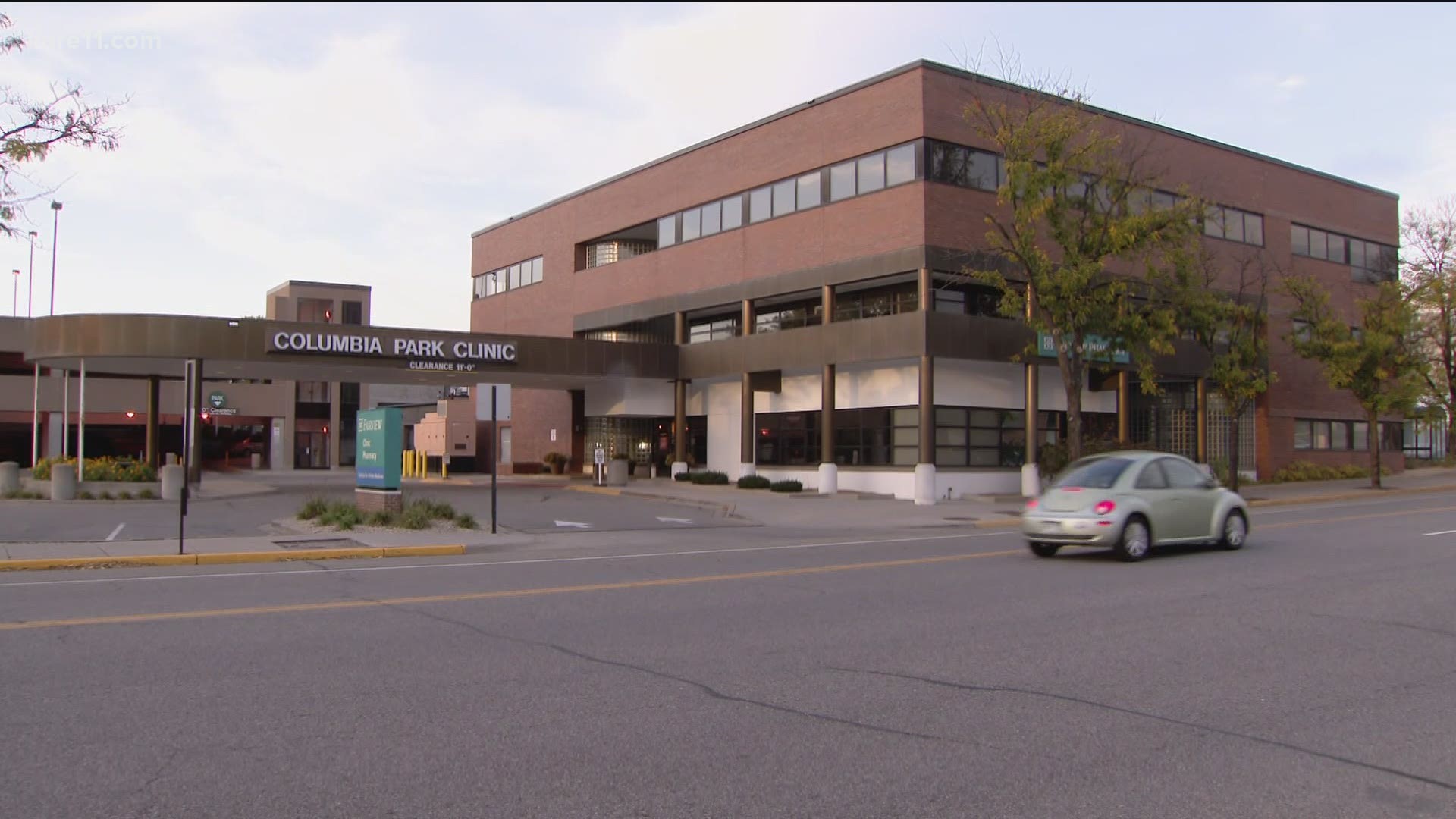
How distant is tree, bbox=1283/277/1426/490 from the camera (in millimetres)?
35531

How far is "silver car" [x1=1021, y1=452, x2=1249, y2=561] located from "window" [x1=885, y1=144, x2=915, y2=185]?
16634mm

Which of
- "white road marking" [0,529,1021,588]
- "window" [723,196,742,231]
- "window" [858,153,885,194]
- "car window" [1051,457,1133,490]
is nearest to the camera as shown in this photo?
"white road marking" [0,529,1021,588]

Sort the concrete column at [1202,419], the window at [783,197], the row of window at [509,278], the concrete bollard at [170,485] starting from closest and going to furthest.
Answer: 1. the concrete bollard at [170,485]
2. the window at [783,197]
3. the concrete column at [1202,419]
4. the row of window at [509,278]

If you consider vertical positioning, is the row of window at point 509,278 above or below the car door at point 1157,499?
above

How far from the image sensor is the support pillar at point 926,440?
98.8 feet

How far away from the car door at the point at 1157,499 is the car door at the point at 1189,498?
0.07m

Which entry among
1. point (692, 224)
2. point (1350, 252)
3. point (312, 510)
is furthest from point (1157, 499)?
point (1350, 252)

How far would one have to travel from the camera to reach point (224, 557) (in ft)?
51.4

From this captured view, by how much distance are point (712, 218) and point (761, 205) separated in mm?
2743

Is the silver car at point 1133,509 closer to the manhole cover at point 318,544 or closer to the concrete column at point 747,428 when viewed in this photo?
the manhole cover at point 318,544

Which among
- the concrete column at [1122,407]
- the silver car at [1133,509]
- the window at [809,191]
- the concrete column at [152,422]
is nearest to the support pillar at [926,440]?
the window at [809,191]

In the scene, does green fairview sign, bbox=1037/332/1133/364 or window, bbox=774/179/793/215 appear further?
window, bbox=774/179/793/215

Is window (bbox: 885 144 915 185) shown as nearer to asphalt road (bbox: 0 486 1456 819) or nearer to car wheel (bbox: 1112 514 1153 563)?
car wheel (bbox: 1112 514 1153 563)

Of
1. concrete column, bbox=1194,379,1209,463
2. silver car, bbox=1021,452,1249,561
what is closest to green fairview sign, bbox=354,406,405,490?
silver car, bbox=1021,452,1249,561
